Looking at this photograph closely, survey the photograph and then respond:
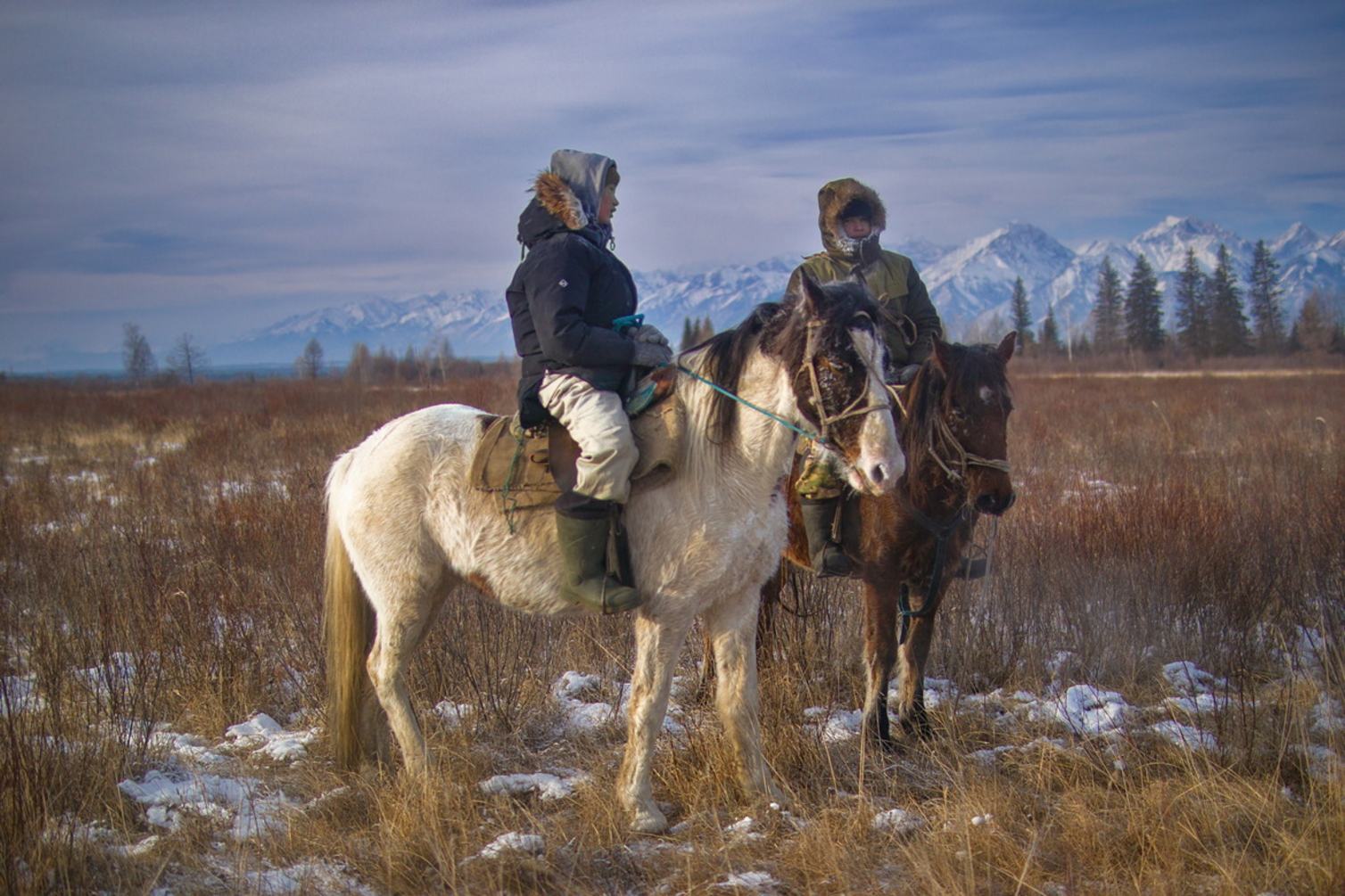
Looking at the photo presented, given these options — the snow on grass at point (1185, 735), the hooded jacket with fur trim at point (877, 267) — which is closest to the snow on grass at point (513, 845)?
the snow on grass at point (1185, 735)

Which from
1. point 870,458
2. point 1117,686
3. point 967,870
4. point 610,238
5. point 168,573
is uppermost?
point 610,238

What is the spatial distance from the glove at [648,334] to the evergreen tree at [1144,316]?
72.0 m

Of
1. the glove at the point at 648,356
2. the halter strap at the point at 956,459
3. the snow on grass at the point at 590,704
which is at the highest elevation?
the glove at the point at 648,356

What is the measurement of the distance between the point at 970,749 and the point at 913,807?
0.86m

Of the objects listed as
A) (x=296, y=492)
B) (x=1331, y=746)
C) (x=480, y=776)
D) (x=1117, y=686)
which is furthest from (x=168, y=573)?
(x=1331, y=746)

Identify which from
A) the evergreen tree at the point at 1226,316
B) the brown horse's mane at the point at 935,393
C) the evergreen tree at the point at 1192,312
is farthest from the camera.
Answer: the evergreen tree at the point at 1192,312

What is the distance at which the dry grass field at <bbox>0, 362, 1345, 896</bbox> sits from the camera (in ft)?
9.61

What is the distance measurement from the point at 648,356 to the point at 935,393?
1658 millimetres

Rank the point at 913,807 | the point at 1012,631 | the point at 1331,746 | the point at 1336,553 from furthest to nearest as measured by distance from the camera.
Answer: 1. the point at 1336,553
2. the point at 1012,631
3. the point at 913,807
4. the point at 1331,746

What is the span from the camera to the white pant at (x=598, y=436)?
318 centimetres

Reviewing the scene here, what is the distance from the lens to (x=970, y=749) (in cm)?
416

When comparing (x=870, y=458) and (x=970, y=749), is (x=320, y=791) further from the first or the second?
(x=970, y=749)

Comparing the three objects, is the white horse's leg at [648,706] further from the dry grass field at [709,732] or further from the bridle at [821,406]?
the bridle at [821,406]

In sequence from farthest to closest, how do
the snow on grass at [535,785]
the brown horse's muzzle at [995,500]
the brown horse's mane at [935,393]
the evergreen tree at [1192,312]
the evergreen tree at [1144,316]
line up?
the evergreen tree at [1144,316], the evergreen tree at [1192,312], the brown horse's mane at [935,393], the brown horse's muzzle at [995,500], the snow on grass at [535,785]
